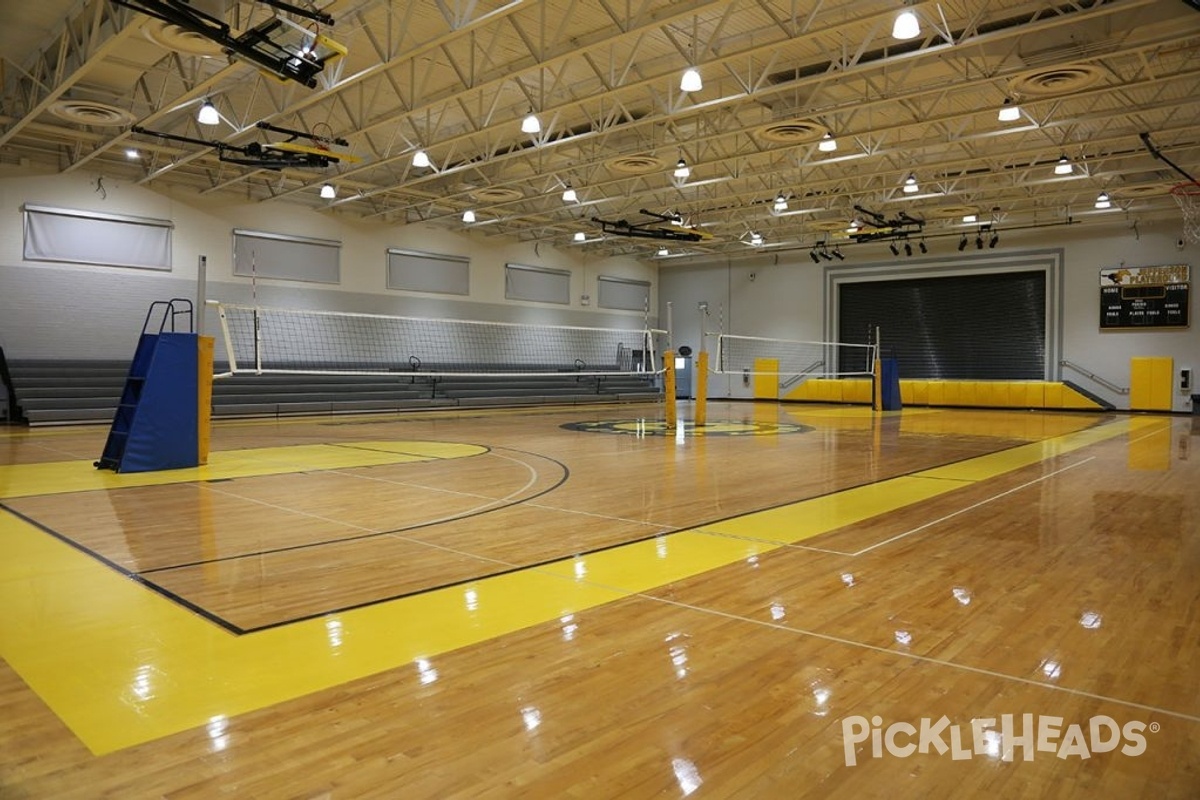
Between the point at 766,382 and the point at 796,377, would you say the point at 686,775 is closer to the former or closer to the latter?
the point at 796,377

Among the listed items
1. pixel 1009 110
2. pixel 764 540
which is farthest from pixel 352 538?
pixel 1009 110

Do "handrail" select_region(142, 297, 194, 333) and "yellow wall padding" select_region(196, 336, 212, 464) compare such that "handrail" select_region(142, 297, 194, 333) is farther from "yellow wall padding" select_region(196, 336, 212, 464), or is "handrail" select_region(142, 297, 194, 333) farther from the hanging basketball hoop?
the hanging basketball hoop

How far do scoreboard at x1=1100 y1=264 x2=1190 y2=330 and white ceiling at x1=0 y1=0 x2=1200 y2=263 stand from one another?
1486mm

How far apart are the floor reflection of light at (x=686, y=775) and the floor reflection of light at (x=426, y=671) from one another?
924mm

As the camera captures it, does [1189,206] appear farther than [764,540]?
Yes

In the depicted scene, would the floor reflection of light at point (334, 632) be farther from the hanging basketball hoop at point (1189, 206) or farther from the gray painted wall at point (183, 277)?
the hanging basketball hoop at point (1189, 206)

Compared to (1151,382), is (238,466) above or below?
below

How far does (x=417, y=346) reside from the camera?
2200 centimetres

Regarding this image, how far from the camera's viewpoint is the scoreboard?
20.0m

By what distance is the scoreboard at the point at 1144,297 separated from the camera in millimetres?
20000

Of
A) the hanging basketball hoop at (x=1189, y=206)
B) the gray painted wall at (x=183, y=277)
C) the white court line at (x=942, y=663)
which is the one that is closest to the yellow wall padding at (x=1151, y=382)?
the hanging basketball hoop at (x=1189, y=206)

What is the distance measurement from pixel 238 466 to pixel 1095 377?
2139 centimetres

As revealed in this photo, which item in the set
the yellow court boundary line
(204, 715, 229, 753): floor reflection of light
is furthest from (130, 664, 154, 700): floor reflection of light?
(204, 715, 229, 753): floor reflection of light

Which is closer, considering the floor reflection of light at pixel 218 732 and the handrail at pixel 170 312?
the floor reflection of light at pixel 218 732
